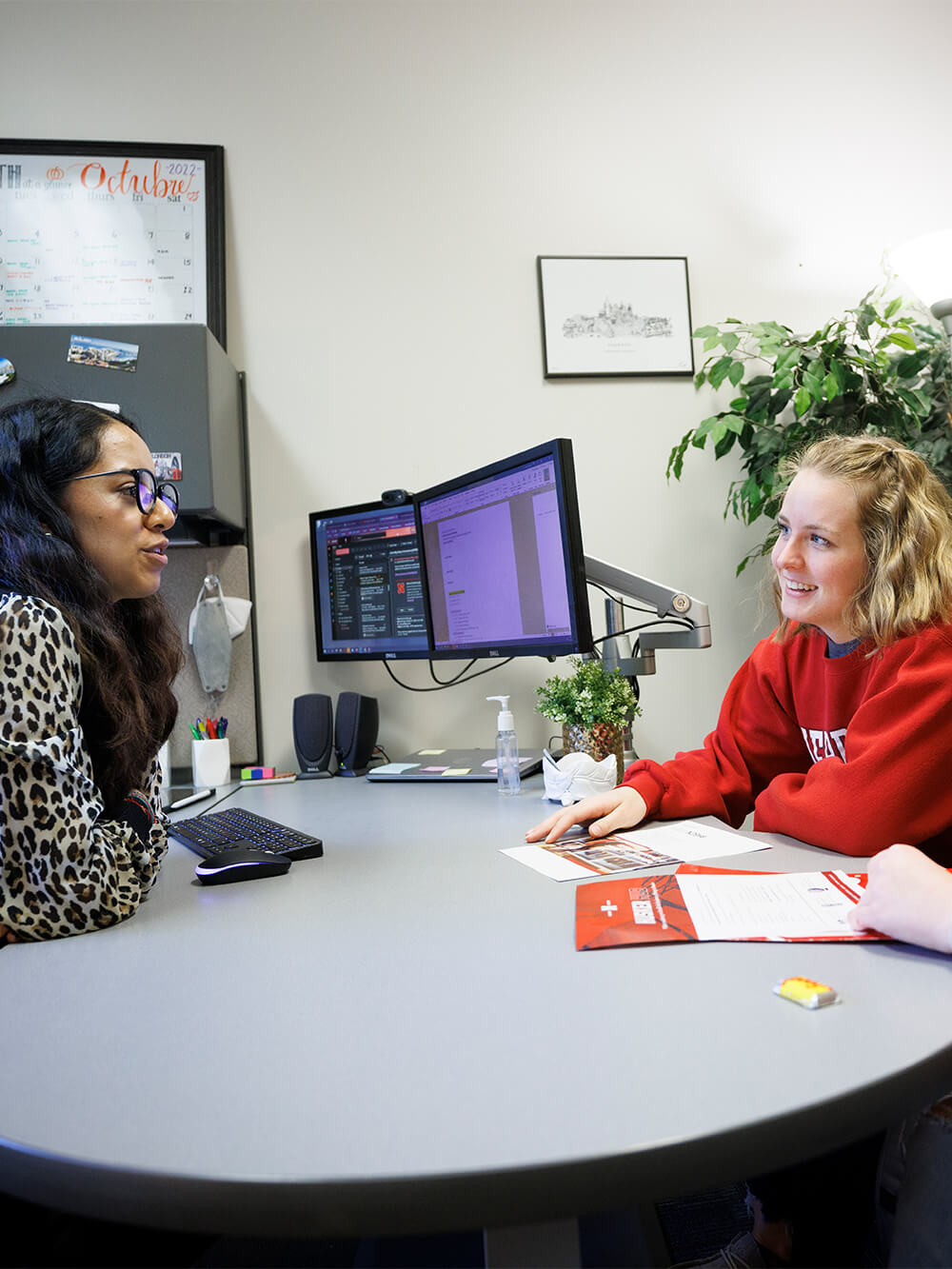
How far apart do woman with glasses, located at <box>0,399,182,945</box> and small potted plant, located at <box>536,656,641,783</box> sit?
602 millimetres

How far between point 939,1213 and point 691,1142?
14.9 inches

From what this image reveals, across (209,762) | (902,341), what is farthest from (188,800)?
(902,341)

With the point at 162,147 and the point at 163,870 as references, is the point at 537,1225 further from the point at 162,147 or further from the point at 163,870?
the point at 162,147

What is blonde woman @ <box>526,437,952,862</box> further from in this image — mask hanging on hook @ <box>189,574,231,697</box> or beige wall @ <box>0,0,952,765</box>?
mask hanging on hook @ <box>189,574,231,697</box>

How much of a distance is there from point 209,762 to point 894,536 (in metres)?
1.33

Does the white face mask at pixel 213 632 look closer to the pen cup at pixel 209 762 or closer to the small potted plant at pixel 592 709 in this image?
the pen cup at pixel 209 762

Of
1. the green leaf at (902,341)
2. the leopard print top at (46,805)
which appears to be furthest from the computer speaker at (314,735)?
the green leaf at (902,341)

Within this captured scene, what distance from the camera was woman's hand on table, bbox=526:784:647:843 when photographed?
1.15 m

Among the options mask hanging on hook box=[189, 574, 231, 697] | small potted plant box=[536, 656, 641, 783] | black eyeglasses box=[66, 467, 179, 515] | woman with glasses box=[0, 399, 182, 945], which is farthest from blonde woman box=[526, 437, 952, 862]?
mask hanging on hook box=[189, 574, 231, 697]

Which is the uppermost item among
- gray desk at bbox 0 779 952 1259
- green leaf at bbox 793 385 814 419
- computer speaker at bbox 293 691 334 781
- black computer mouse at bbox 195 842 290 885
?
green leaf at bbox 793 385 814 419

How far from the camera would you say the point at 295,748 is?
1.97 metres

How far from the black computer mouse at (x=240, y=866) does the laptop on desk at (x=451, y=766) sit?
63cm

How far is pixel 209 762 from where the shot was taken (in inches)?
71.1

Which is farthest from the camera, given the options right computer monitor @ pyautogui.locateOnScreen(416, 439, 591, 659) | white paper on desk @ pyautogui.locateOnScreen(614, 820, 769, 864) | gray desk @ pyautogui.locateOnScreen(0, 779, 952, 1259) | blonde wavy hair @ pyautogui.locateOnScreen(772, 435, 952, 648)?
right computer monitor @ pyautogui.locateOnScreen(416, 439, 591, 659)
